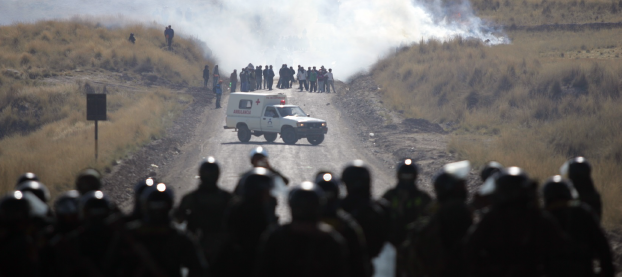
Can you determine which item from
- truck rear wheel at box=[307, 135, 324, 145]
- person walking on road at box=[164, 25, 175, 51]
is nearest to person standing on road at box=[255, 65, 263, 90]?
person walking on road at box=[164, 25, 175, 51]

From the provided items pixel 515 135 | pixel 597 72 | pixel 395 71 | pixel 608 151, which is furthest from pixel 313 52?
pixel 608 151

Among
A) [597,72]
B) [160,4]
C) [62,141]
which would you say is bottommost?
[62,141]

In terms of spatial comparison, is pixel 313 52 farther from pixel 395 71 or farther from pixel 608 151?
pixel 608 151

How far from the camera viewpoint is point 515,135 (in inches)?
908

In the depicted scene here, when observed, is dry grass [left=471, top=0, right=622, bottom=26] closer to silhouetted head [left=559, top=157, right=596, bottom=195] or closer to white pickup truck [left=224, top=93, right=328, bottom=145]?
white pickup truck [left=224, top=93, right=328, bottom=145]

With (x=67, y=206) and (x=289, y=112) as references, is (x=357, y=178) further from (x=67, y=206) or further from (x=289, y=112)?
(x=289, y=112)

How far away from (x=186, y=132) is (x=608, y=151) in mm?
18015

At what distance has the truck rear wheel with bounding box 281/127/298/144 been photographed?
24.5 m

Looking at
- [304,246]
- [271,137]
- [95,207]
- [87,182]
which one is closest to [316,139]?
[271,137]

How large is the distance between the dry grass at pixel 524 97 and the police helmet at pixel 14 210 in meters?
9.56

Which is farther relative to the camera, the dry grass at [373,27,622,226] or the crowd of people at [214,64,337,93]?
the crowd of people at [214,64,337,93]

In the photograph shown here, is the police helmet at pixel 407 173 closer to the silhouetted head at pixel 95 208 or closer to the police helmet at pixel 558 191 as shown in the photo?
the police helmet at pixel 558 191

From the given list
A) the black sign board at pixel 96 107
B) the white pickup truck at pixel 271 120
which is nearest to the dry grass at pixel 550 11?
the white pickup truck at pixel 271 120

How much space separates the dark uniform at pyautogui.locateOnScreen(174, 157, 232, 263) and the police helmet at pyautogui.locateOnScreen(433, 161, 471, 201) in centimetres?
225
